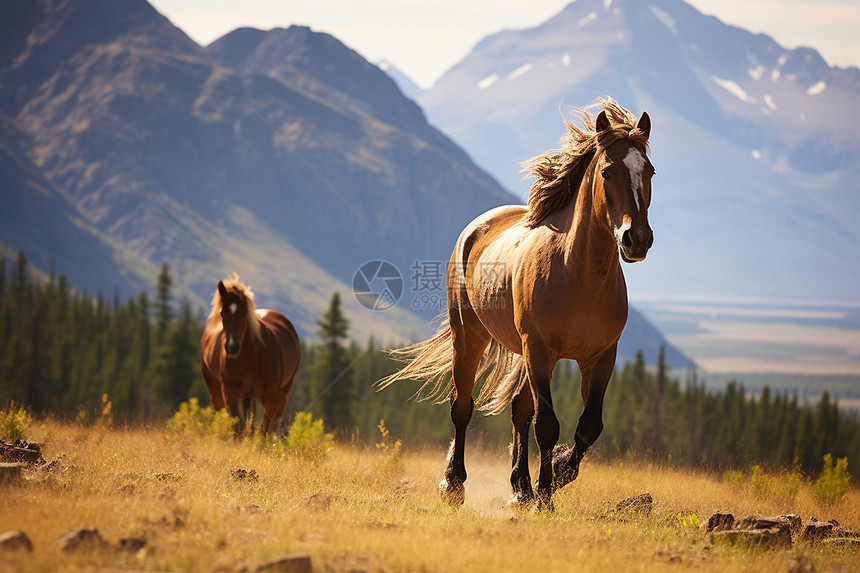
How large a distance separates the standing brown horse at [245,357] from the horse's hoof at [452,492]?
4.56 m

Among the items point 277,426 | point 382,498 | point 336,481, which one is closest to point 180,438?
point 277,426

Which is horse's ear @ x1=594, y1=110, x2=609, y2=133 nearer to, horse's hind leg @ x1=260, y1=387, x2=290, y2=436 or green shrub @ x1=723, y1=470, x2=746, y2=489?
green shrub @ x1=723, y1=470, x2=746, y2=489

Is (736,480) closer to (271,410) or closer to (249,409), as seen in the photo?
(271,410)

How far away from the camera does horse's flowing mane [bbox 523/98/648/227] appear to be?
27.3ft

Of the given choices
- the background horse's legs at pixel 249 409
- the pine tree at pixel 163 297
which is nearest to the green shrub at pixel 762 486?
the background horse's legs at pixel 249 409

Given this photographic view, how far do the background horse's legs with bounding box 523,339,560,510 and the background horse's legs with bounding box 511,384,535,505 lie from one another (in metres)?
0.29

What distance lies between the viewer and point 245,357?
13664 millimetres

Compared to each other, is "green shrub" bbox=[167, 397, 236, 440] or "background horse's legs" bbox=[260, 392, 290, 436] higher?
"background horse's legs" bbox=[260, 392, 290, 436]

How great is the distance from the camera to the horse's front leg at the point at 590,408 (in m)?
8.16

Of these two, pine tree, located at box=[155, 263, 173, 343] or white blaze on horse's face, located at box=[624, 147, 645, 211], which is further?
pine tree, located at box=[155, 263, 173, 343]

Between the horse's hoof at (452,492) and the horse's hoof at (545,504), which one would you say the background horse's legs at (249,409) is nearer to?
the horse's hoof at (452,492)

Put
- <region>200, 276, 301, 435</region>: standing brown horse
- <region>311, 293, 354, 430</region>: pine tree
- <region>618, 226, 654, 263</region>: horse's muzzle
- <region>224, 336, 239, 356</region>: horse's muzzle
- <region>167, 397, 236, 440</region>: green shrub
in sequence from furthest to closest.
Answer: <region>311, 293, 354, 430</region>: pine tree, <region>167, 397, 236, 440</region>: green shrub, <region>200, 276, 301, 435</region>: standing brown horse, <region>224, 336, 239, 356</region>: horse's muzzle, <region>618, 226, 654, 263</region>: horse's muzzle

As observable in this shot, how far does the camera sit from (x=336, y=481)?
10.5 metres

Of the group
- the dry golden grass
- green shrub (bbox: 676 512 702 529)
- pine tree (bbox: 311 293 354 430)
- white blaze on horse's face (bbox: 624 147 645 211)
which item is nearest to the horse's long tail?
the dry golden grass
